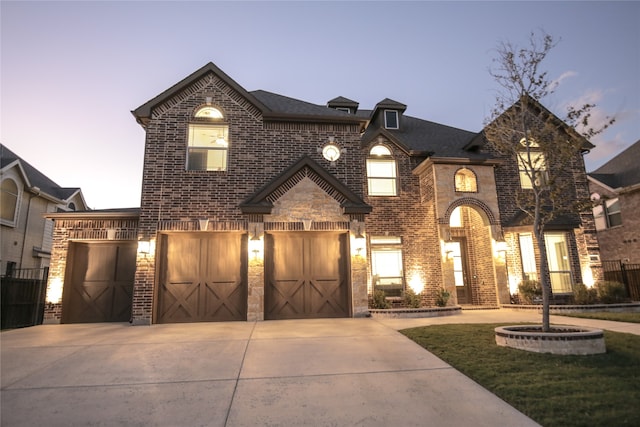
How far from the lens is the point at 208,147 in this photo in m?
11.6

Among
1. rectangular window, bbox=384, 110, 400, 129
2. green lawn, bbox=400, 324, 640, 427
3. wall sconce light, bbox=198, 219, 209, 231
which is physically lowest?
green lawn, bbox=400, 324, 640, 427

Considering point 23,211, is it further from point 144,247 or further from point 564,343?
point 564,343

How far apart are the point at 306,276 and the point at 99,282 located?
6.60 m

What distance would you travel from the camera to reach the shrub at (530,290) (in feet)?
41.7

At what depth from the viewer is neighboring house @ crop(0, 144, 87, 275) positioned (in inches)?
650

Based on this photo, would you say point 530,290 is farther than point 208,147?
Yes

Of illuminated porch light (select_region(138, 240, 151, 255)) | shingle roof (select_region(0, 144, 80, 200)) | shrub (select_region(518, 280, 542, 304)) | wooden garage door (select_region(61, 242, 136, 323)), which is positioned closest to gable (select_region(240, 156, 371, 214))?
illuminated porch light (select_region(138, 240, 151, 255))

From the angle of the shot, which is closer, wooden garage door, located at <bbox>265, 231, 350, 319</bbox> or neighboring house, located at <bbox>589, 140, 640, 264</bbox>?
wooden garage door, located at <bbox>265, 231, 350, 319</bbox>

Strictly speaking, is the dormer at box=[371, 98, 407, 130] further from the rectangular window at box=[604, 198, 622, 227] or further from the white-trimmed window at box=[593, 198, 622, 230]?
the rectangular window at box=[604, 198, 622, 227]

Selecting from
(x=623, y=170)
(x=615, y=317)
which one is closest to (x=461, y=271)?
(x=615, y=317)

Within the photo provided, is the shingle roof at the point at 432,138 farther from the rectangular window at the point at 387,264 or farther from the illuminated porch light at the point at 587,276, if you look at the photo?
the illuminated porch light at the point at 587,276

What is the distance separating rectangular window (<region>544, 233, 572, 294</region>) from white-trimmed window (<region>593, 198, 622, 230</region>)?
893 cm

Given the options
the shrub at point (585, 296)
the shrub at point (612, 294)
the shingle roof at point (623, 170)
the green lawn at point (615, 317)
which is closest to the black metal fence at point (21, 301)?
the green lawn at point (615, 317)

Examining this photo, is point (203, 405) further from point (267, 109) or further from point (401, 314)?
point (267, 109)
